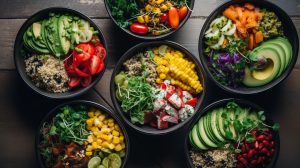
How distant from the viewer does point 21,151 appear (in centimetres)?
311

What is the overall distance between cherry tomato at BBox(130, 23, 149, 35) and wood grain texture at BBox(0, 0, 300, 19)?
31 centimetres

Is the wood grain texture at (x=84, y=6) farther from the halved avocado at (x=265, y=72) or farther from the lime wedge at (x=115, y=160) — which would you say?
the lime wedge at (x=115, y=160)

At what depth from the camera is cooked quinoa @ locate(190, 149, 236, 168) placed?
283 centimetres

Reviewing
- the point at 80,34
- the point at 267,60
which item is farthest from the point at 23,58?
the point at 267,60

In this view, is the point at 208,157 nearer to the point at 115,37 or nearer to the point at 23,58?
the point at 115,37

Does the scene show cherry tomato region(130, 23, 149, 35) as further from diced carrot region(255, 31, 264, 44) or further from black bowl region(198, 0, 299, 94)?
diced carrot region(255, 31, 264, 44)

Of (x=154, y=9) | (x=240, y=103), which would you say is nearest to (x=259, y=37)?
(x=240, y=103)

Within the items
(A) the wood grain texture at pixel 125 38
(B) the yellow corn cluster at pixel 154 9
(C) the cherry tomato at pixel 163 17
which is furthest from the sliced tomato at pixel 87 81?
(C) the cherry tomato at pixel 163 17

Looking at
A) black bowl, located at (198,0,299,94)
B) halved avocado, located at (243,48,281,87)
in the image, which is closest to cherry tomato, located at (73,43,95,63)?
black bowl, located at (198,0,299,94)

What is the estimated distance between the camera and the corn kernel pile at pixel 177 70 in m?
2.84

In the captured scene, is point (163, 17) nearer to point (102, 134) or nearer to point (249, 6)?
point (249, 6)

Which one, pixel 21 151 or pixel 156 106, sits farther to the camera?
pixel 21 151

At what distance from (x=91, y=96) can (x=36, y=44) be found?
1.78 ft

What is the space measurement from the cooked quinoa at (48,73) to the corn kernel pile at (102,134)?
288 millimetres
